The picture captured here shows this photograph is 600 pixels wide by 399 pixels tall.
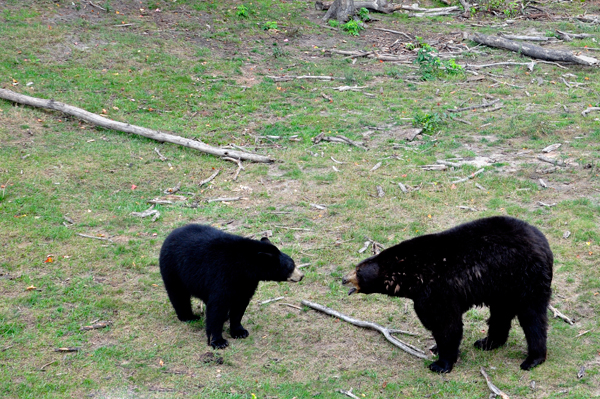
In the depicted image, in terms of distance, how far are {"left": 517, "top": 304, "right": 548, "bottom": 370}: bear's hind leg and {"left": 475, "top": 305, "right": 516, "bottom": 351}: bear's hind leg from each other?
219 millimetres

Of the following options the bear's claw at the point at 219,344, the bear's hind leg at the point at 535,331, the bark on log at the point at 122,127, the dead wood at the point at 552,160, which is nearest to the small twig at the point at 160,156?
the bark on log at the point at 122,127

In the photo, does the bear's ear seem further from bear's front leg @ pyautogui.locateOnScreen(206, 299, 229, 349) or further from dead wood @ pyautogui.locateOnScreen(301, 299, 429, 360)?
dead wood @ pyautogui.locateOnScreen(301, 299, 429, 360)

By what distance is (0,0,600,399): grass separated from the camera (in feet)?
21.5

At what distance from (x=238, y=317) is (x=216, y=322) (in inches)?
14.7

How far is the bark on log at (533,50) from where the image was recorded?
690 inches

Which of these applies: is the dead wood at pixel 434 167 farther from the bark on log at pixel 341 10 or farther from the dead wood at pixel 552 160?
the bark on log at pixel 341 10

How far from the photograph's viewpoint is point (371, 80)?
1727 centimetres

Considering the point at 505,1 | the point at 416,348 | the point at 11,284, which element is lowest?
the point at 11,284

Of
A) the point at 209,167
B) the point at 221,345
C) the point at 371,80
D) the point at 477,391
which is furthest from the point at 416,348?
the point at 371,80

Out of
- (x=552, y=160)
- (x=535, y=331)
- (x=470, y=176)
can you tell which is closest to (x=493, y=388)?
(x=535, y=331)

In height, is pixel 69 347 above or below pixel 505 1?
below

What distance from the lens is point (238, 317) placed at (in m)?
7.16

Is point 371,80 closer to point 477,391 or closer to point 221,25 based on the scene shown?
point 221,25

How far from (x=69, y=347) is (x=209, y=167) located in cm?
602
